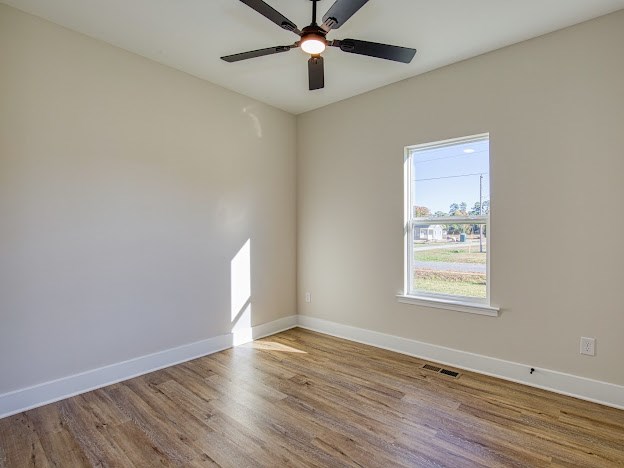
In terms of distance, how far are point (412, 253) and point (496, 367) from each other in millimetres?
1247

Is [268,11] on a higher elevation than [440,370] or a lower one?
higher

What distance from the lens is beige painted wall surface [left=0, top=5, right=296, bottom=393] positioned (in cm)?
237

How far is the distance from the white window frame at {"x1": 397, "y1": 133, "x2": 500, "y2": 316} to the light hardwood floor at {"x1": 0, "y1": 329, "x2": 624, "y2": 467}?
0.61 meters

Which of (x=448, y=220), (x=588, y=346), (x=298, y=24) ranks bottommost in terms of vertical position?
(x=588, y=346)

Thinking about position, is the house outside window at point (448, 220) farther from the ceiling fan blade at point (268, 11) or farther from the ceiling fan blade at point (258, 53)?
the ceiling fan blade at point (268, 11)

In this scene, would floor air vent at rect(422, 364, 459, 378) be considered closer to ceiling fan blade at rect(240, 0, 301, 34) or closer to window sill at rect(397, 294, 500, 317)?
window sill at rect(397, 294, 500, 317)

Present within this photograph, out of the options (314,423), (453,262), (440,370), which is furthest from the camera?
(453,262)

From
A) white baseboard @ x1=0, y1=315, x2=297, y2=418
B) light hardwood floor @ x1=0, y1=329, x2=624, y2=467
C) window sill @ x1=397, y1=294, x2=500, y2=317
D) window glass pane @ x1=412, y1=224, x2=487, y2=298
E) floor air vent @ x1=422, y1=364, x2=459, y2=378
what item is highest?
window glass pane @ x1=412, y1=224, x2=487, y2=298

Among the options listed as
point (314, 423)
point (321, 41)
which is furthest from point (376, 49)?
point (314, 423)

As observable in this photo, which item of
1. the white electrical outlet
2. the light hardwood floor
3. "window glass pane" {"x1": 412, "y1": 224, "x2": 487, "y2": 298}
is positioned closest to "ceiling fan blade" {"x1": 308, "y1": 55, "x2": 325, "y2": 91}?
"window glass pane" {"x1": 412, "y1": 224, "x2": 487, "y2": 298}

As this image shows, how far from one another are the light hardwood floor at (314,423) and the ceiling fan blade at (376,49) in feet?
8.08

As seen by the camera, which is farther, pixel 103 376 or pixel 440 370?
pixel 440 370

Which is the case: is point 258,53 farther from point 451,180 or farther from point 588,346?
point 588,346

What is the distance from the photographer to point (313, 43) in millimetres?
2121
